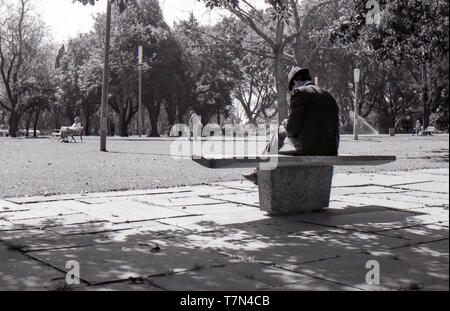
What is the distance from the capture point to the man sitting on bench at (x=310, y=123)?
6441mm

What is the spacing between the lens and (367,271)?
400 cm

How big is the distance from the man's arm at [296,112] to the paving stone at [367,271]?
2234mm

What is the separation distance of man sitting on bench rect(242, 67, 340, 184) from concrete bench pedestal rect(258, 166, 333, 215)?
1.04ft

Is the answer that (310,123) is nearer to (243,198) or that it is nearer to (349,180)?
(243,198)

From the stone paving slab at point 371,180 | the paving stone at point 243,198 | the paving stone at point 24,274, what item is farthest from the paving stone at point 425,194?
the paving stone at point 24,274

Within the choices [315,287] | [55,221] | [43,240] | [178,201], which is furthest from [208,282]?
[178,201]

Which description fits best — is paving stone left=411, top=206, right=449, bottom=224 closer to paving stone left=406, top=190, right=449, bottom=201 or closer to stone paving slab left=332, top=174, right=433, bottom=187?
paving stone left=406, top=190, right=449, bottom=201

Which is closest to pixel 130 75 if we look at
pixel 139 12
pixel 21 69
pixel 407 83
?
pixel 139 12

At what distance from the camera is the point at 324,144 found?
655 cm

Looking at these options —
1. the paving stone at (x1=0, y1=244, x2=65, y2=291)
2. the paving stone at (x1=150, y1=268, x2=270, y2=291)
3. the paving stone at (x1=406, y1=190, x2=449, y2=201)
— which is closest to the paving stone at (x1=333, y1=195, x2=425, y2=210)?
the paving stone at (x1=406, y1=190, x2=449, y2=201)

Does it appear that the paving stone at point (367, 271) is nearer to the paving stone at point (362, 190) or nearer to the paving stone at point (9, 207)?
the paving stone at point (9, 207)

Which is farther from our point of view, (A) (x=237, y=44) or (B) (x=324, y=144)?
(A) (x=237, y=44)

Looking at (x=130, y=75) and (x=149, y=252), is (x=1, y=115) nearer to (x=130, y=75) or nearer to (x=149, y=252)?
(x=130, y=75)
